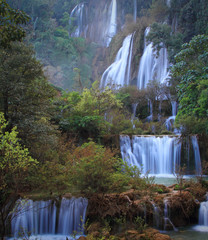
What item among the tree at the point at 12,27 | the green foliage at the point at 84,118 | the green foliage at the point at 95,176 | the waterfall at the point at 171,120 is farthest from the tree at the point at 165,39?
the tree at the point at 12,27

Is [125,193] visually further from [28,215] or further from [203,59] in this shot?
[203,59]

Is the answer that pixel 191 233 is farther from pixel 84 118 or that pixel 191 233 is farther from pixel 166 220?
pixel 84 118

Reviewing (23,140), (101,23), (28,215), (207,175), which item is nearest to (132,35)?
(101,23)

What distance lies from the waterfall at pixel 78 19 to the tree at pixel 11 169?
48822 mm

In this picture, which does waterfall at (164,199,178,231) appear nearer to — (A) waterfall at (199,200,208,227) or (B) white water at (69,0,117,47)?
(A) waterfall at (199,200,208,227)

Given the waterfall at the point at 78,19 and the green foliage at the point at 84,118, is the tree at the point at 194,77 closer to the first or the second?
the green foliage at the point at 84,118

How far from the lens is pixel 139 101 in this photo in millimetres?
25281

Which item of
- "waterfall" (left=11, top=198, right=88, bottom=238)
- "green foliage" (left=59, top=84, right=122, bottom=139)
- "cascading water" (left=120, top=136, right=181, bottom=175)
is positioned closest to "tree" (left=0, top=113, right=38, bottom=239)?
"waterfall" (left=11, top=198, right=88, bottom=238)

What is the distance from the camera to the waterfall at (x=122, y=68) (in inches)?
1265

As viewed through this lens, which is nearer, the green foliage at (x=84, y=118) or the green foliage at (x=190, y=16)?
the green foliage at (x=84, y=118)

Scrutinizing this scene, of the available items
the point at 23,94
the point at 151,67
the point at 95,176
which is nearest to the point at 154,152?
the point at 95,176

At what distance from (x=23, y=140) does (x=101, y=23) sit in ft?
153

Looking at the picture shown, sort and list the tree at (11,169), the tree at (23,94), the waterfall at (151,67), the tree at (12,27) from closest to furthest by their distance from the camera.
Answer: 1. the tree at (12,27)
2. the tree at (11,169)
3. the tree at (23,94)
4. the waterfall at (151,67)

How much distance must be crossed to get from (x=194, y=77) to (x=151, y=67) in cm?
1463
